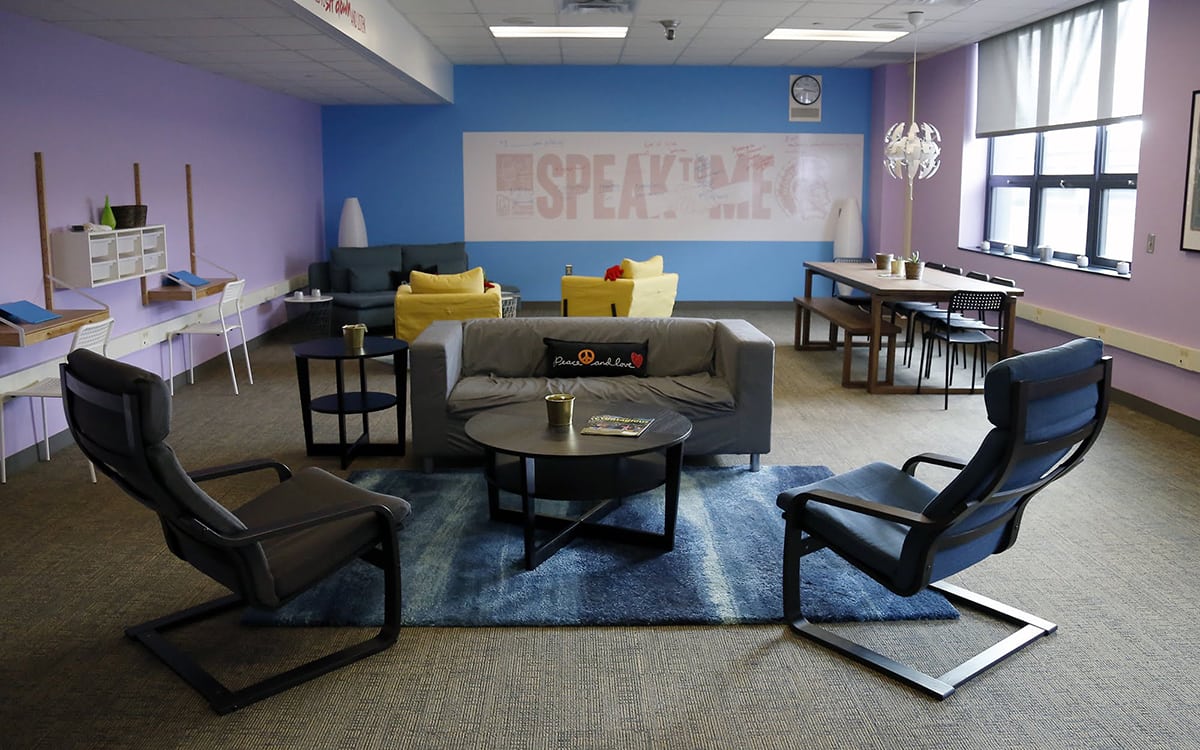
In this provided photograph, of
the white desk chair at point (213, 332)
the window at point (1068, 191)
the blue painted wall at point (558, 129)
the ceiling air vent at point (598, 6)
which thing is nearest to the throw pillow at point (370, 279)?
the blue painted wall at point (558, 129)

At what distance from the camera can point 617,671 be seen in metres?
3.04

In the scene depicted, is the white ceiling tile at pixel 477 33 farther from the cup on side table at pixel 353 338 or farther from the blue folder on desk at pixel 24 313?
the cup on side table at pixel 353 338

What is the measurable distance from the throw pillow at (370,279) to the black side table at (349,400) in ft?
14.8

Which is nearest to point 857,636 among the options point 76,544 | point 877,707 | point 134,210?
point 877,707

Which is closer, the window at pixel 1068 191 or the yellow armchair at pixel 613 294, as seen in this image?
the window at pixel 1068 191

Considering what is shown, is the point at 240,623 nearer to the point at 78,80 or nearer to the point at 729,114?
the point at 78,80

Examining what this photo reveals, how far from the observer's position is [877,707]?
284 centimetres

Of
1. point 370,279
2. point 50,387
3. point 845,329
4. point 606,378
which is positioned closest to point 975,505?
point 606,378

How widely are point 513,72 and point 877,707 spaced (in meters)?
9.39

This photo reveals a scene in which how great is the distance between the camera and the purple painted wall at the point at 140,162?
5.22m

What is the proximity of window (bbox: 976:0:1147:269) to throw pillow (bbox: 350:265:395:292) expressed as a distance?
5914 mm

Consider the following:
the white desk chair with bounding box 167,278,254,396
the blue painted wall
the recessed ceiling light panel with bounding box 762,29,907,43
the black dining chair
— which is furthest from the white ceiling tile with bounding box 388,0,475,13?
the black dining chair

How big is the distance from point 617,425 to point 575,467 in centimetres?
31

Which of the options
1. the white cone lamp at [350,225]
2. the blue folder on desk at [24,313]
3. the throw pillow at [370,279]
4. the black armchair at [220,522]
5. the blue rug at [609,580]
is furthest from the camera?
the white cone lamp at [350,225]
